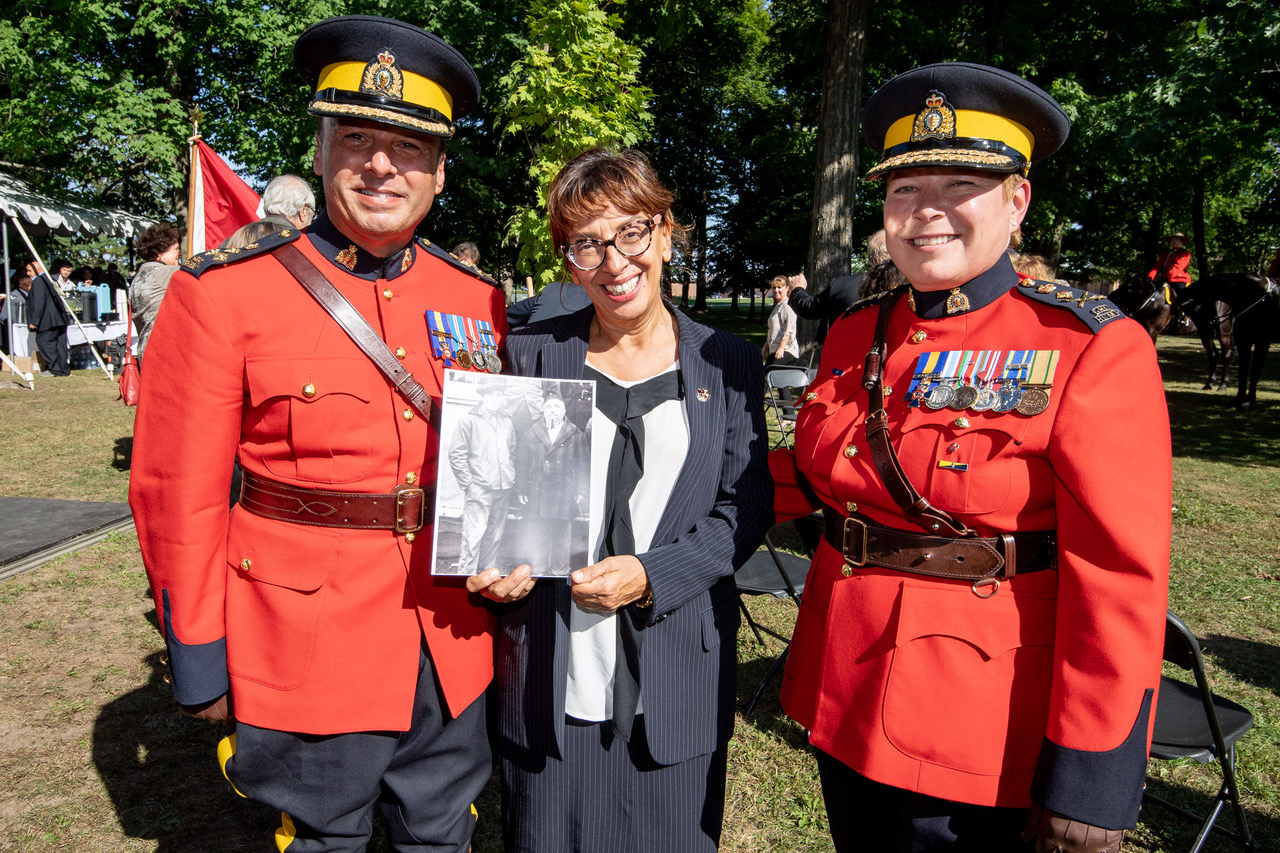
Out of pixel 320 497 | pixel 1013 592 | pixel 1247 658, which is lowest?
pixel 1247 658

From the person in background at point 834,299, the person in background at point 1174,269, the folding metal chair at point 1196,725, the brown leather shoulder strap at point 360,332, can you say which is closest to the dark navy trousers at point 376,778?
the brown leather shoulder strap at point 360,332

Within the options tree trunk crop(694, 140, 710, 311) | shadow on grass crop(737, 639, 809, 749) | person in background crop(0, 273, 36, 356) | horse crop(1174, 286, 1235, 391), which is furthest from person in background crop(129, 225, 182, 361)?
tree trunk crop(694, 140, 710, 311)

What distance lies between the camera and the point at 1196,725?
271cm

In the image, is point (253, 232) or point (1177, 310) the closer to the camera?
point (253, 232)

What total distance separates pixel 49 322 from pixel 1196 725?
18.3 m

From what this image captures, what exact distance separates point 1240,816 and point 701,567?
245 cm

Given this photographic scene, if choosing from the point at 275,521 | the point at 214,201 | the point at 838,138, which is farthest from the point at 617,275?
the point at 838,138

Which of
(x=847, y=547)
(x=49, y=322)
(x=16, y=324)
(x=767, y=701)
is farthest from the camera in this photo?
(x=16, y=324)

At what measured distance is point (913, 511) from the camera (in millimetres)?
1715

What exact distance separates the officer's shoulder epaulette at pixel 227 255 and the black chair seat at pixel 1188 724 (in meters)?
2.97

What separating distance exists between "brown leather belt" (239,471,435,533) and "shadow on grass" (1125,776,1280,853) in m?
3.01

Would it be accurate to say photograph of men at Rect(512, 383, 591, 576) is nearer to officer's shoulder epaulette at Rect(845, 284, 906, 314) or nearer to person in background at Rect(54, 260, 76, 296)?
officer's shoulder epaulette at Rect(845, 284, 906, 314)

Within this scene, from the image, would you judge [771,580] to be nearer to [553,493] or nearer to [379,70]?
[553,493]

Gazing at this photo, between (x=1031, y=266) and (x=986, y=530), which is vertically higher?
(x=1031, y=266)
